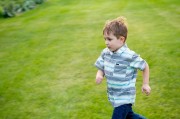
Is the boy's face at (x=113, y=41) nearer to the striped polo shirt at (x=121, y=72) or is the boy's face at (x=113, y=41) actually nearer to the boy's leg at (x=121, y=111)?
the striped polo shirt at (x=121, y=72)

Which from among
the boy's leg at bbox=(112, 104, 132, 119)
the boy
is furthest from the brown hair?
the boy's leg at bbox=(112, 104, 132, 119)

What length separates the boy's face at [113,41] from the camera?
3936 mm

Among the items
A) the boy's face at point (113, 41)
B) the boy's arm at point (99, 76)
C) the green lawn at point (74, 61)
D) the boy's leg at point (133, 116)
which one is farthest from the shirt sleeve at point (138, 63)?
the green lawn at point (74, 61)

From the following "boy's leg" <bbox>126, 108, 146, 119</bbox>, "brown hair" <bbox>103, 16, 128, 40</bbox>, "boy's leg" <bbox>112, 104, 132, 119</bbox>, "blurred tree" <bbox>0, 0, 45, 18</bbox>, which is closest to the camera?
"brown hair" <bbox>103, 16, 128, 40</bbox>

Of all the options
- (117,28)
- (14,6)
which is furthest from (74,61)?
(14,6)

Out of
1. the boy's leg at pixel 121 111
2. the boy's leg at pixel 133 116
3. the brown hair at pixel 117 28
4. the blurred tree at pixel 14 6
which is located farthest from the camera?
the blurred tree at pixel 14 6

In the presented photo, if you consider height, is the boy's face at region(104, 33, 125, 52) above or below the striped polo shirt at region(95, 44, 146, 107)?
above

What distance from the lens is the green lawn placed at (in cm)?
581

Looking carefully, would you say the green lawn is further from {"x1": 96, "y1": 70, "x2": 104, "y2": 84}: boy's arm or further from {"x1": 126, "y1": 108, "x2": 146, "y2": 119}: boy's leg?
{"x1": 96, "y1": 70, "x2": 104, "y2": 84}: boy's arm

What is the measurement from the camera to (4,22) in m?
14.5

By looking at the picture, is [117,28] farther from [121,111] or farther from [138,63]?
[121,111]

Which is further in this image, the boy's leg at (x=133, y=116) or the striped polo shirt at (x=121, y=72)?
the boy's leg at (x=133, y=116)

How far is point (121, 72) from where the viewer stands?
4031 millimetres

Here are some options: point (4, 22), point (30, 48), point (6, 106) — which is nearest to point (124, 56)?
point (6, 106)
